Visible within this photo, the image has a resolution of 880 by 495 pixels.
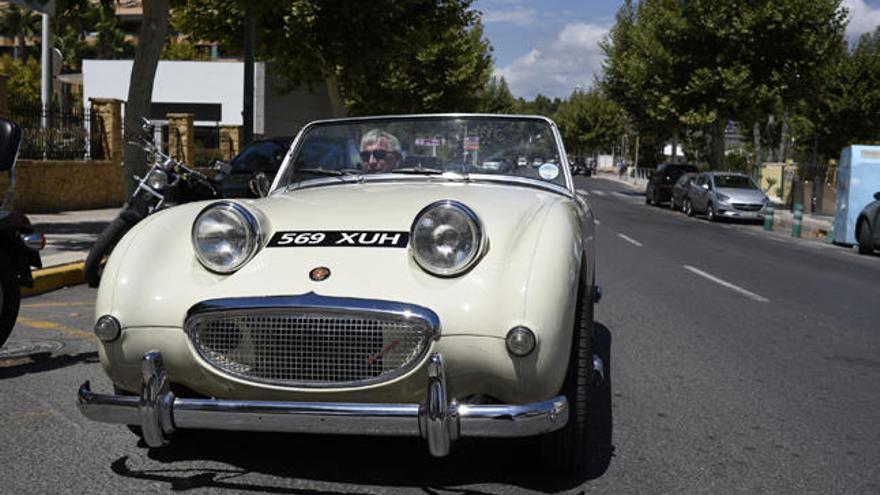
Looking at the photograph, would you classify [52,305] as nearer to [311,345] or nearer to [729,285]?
[311,345]

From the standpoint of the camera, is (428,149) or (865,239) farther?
(865,239)

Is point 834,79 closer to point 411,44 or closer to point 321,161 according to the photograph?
point 411,44

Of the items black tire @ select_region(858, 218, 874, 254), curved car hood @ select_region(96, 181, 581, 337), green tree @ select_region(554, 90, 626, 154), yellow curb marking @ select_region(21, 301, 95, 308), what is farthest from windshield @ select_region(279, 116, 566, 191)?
green tree @ select_region(554, 90, 626, 154)

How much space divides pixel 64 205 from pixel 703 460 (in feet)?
53.2

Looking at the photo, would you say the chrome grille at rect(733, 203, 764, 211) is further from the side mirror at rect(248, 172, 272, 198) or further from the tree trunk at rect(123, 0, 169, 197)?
the side mirror at rect(248, 172, 272, 198)

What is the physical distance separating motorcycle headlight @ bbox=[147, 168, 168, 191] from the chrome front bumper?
177 inches

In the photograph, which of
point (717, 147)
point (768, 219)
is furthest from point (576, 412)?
point (717, 147)

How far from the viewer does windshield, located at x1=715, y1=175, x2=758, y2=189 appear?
2683 centimetres

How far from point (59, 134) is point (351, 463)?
626 inches

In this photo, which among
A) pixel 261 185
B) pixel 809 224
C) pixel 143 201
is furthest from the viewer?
pixel 809 224

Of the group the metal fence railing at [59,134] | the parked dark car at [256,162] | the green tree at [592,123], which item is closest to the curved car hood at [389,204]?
the parked dark car at [256,162]

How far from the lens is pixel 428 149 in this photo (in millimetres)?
4934

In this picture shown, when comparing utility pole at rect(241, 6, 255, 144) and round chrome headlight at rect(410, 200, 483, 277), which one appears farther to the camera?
utility pole at rect(241, 6, 255, 144)

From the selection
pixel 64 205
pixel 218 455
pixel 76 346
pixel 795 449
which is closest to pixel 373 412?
pixel 218 455
